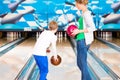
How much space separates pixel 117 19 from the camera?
32.3ft

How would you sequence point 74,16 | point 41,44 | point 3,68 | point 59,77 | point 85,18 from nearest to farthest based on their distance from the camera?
point 85,18
point 41,44
point 59,77
point 3,68
point 74,16

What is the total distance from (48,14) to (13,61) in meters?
3.80

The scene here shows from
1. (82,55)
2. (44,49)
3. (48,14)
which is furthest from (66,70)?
(48,14)

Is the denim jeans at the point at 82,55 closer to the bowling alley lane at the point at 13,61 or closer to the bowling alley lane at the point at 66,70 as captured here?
the bowling alley lane at the point at 66,70

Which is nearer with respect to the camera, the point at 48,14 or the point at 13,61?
the point at 13,61

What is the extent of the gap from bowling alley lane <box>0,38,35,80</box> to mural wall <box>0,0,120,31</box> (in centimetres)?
166

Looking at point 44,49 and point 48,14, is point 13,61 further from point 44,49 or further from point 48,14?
point 48,14

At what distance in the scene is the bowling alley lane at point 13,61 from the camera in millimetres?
4977

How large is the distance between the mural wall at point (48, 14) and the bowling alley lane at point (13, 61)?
166 centimetres

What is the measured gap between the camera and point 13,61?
6.21 metres

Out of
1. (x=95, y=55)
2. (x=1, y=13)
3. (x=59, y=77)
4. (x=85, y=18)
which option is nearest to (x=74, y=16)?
(x=1, y=13)

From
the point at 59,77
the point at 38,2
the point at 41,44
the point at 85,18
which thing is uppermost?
the point at 38,2

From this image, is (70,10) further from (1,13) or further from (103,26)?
(1,13)

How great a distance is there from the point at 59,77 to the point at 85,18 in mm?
1154
